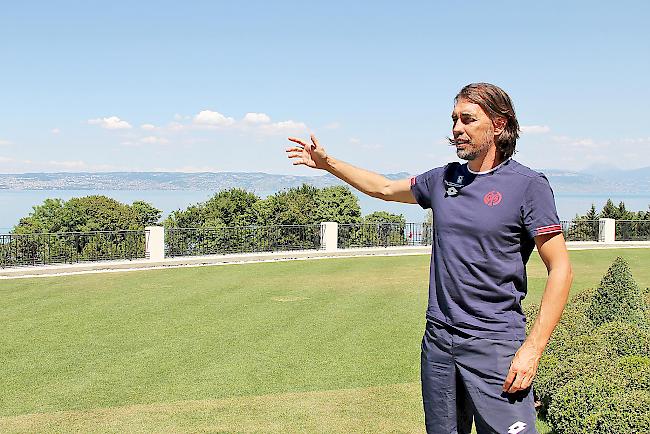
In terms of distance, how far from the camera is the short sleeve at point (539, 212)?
2693 millimetres

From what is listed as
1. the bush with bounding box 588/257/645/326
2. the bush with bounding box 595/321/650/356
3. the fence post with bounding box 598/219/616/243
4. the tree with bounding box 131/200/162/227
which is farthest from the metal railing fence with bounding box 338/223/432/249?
the tree with bounding box 131/200/162/227

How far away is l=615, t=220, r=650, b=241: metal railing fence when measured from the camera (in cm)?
2947

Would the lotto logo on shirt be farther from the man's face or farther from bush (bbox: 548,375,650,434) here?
bush (bbox: 548,375,650,434)

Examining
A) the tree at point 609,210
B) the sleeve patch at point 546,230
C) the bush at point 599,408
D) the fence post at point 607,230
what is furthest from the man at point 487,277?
the tree at point 609,210

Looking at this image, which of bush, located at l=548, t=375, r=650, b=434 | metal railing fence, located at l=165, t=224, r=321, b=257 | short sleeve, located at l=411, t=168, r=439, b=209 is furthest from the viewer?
metal railing fence, located at l=165, t=224, r=321, b=257

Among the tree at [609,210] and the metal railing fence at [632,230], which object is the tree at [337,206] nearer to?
the tree at [609,210]

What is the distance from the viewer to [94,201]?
136 feet

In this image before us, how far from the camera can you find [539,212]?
270 centimetres

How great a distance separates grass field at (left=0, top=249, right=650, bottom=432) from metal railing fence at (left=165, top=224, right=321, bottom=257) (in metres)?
6.10

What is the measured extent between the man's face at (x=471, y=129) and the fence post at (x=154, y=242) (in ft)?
63.7

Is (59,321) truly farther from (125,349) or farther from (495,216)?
(495,216)

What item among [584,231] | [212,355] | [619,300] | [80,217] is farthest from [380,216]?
[619,300]

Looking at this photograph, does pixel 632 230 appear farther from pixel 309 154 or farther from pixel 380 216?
pixel 309 154

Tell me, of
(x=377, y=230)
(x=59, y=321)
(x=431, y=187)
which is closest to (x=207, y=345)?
(x=59, y=321)
